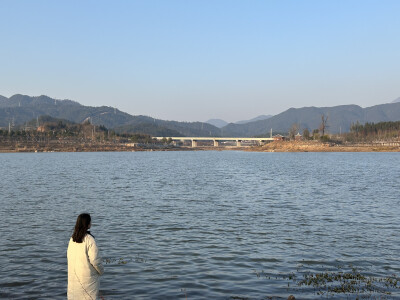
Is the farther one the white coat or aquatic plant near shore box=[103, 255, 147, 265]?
aquatic plant near shore box=[103, 255, 147, 265]

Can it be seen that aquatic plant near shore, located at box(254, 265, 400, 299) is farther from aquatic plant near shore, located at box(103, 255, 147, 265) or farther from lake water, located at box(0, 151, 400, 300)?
aquatic plant near shore, located at box(103, 255, 147, 265)

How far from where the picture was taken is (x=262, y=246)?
70.5 ft

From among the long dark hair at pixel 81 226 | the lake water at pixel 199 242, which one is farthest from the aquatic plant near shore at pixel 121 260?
the long dark hair at pixel 81 226

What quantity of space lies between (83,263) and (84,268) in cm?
13

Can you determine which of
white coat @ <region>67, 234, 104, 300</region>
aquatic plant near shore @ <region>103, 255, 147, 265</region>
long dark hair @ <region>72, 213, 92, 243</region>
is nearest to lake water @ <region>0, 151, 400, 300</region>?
aquatic plant near shore @ <region>103, 255, 147, 265</region>

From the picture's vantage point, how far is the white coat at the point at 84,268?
374 inches

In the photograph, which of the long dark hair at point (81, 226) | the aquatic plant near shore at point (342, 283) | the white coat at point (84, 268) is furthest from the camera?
the aquatic plant near shore at point (342, 283)

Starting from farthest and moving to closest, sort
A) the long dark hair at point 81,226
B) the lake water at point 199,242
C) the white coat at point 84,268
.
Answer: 1. the lake water at point 199,242
2. the white coat at point 84,268
3. the long dark hair at point 81,226

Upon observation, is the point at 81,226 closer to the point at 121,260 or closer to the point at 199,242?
the point at 121,260

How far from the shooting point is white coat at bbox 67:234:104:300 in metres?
9.51

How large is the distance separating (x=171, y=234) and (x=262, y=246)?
5.67 metres

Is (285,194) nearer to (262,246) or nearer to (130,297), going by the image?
(262,246)

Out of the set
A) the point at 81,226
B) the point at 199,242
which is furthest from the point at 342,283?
the point at 81,226

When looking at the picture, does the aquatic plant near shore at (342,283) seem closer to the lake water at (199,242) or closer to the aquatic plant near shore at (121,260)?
the lake water at (199,242)
